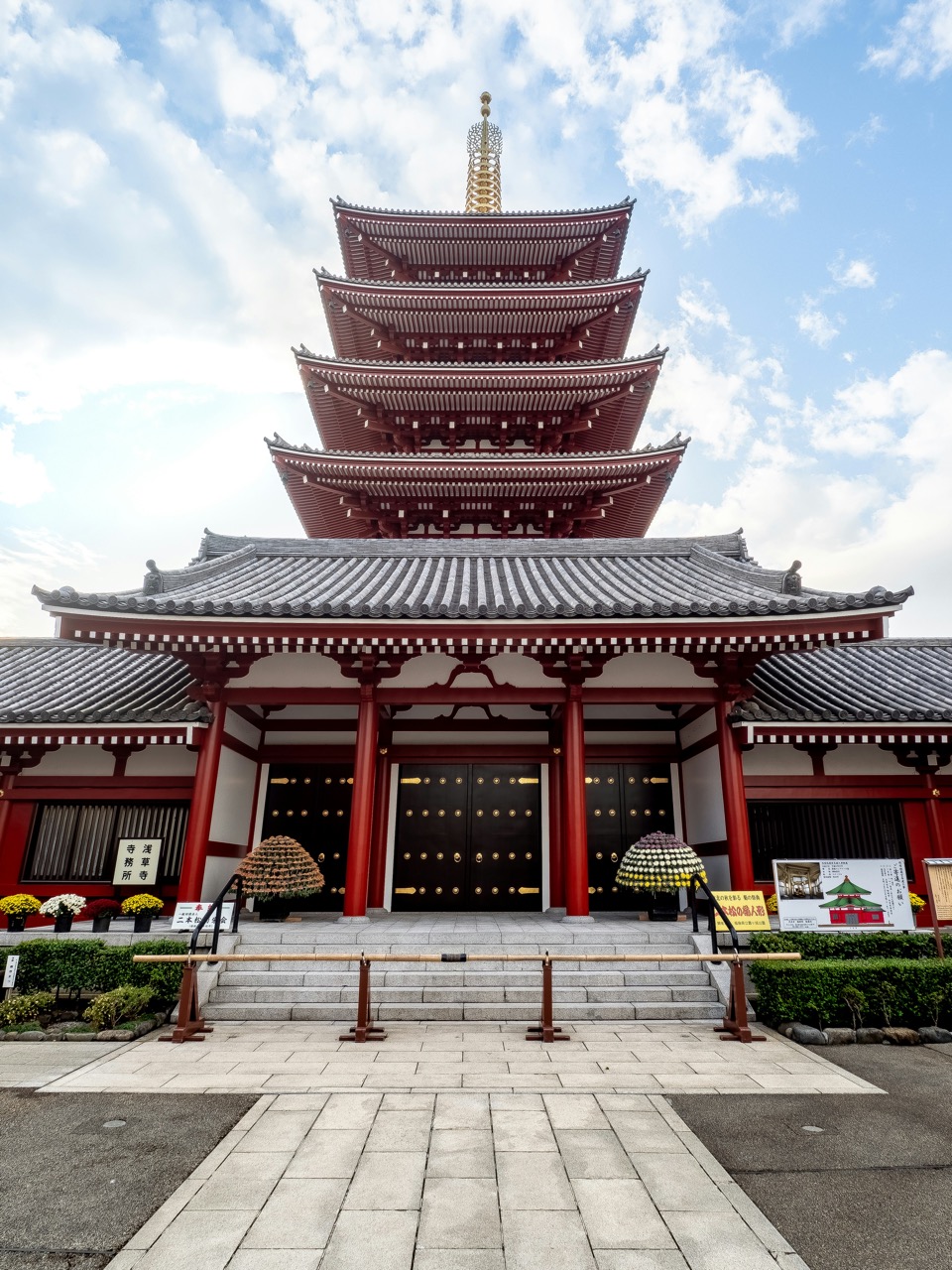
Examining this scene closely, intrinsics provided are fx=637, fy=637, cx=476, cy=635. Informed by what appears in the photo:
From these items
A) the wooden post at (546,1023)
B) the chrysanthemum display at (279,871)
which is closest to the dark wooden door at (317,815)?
the chrysanthemum display at (279,871)

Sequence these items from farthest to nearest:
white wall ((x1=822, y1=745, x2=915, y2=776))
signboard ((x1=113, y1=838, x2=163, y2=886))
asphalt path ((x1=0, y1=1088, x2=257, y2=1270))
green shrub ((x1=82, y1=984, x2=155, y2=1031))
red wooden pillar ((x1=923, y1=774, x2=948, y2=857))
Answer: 1. white wall ((x1=822, y1=745, x2=915, y2=776))
2. red wooden pillar ((x1=923, y1=774, x2=948, y2=857))
3. signboard ((x1=113, y1=838, x2=163, y2=886))
4. green shrub ((x1=82, y1=984, x2=155, y2=1031))
5. asphalt path ((x1=0, y1=1088, x2=257, y2=1270))

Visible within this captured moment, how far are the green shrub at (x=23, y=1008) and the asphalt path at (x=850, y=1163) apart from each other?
24.0 feet

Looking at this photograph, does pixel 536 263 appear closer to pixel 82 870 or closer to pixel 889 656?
pixel 889 656

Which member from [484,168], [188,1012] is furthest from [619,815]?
[484,168]

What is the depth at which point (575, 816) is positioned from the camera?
1042 centimetres

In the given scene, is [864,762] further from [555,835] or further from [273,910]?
[273,910]

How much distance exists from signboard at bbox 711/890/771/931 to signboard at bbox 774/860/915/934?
0.81ft

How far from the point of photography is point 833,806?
1191 centimetres

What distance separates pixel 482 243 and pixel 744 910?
61.5ft

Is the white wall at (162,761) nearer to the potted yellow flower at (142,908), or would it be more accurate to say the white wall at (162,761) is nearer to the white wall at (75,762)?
the white wall at (75,762)

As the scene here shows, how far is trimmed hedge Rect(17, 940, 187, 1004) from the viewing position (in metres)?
8.05

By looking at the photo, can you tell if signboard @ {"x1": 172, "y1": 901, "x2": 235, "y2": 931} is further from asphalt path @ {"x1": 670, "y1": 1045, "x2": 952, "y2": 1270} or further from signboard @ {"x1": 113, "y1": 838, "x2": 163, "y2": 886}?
asphalt path @ {"x1": 670, "y1": 1045, "x2": 952, "y2": 1270}

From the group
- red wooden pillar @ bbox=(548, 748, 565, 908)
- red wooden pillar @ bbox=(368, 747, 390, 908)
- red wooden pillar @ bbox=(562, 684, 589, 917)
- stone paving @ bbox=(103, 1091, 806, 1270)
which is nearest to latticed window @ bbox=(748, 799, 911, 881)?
red wooden pillar @ bbox=(548, 748, 565, 908)

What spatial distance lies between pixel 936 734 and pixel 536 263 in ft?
54.9
